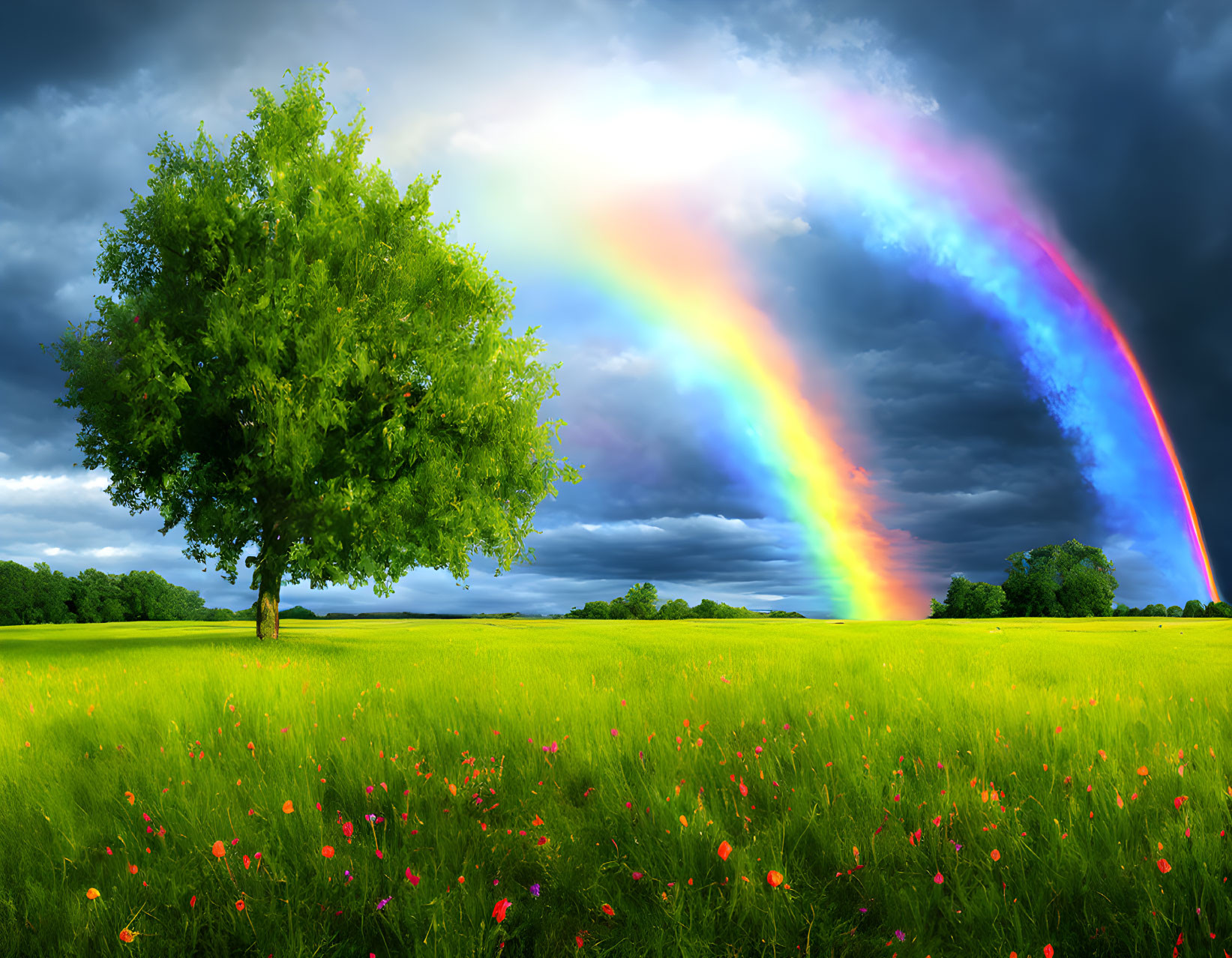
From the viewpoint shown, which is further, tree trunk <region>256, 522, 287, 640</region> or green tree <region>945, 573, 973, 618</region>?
green tree <region>945, 573, 973, 618</region>

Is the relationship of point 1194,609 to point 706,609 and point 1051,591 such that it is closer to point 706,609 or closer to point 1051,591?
point 1051,591

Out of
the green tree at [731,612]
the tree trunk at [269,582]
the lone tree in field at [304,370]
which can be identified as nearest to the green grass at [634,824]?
the lone tree in field at [304,370]

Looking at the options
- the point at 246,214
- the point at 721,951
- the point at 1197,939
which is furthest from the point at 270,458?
the point at 1197,939

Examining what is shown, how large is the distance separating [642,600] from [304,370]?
78.4m

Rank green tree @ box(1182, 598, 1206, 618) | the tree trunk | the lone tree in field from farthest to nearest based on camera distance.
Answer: green tree @ box(1182, 598, 1206, 618) → the tree trunk → the lone tree in field

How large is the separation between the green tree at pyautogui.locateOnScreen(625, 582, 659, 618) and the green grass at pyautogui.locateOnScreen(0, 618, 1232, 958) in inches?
3325

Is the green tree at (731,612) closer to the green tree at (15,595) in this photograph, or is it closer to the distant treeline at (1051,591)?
the distant treeline at (1051,591)

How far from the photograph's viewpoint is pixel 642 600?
311 feet

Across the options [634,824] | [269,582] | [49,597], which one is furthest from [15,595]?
[634,824]

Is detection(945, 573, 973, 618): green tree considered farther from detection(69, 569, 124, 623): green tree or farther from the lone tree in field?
detection(69, 569, 124, 623): green tree

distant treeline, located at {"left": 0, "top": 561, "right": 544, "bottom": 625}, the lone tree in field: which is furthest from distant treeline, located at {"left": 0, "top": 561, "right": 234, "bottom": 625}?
the lone tree in field

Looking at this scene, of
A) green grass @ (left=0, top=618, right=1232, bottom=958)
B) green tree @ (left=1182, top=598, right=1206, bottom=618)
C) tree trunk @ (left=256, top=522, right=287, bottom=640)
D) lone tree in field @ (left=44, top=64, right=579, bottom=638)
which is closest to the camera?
green grass @ (left=0, top=618, right=1232, bottom=958)

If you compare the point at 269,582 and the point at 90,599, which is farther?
the point at 90,599

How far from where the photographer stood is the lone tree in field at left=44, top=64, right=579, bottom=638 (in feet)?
67.7
